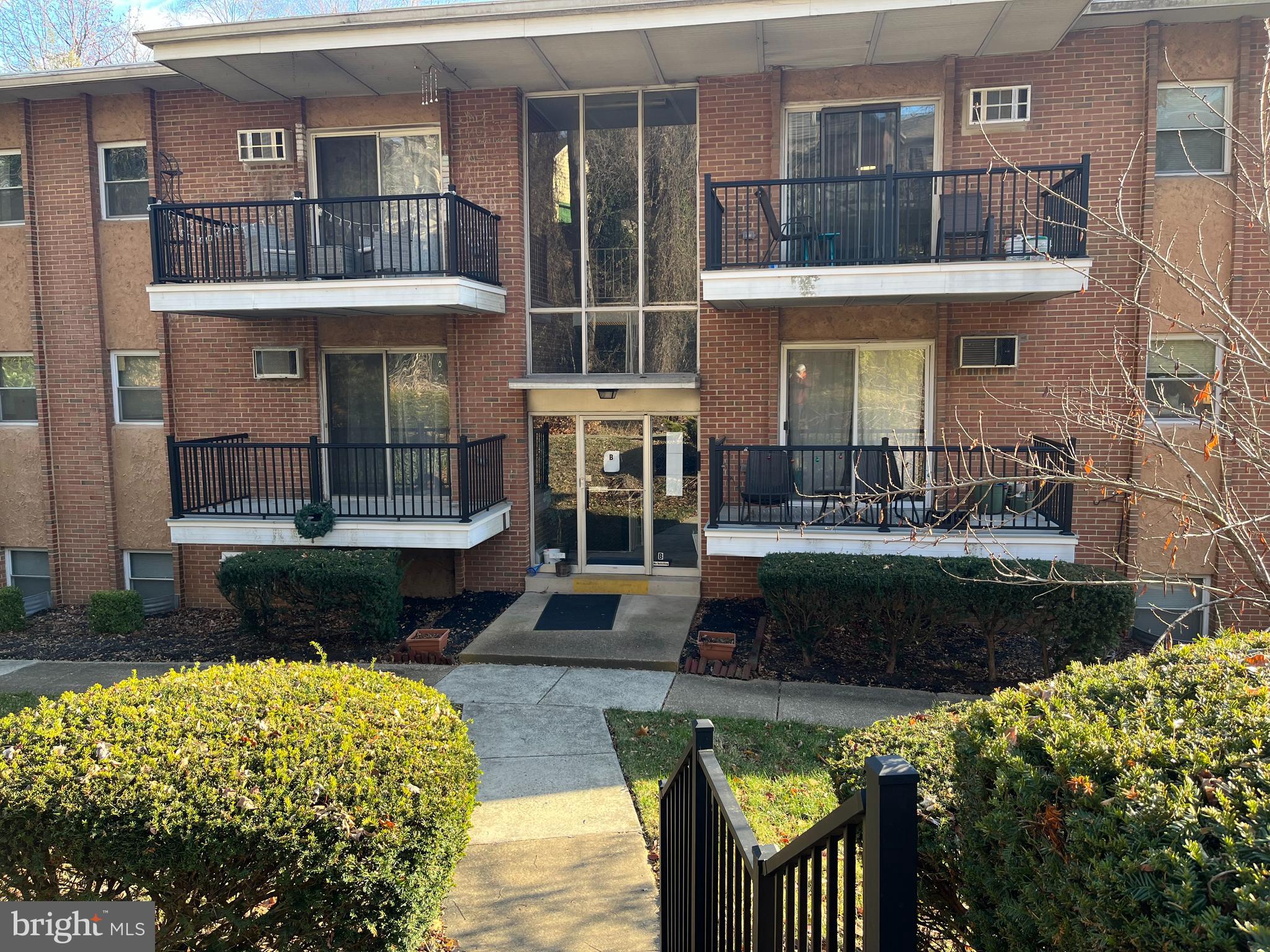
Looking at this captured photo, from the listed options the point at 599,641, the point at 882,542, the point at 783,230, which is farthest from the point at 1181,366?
the point at 599,641

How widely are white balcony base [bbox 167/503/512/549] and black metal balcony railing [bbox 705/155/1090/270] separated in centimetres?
430

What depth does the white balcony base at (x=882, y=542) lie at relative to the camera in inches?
349

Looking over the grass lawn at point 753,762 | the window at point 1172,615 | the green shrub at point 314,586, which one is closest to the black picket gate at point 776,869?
the grass lawn at point 753,762

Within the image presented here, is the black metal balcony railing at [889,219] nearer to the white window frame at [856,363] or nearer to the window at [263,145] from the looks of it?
the white window frame at [856,363]

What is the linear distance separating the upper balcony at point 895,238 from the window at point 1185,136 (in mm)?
1319

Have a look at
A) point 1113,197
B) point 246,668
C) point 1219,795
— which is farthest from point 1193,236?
point 246,668

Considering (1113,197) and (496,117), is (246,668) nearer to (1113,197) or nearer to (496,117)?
(496,117)

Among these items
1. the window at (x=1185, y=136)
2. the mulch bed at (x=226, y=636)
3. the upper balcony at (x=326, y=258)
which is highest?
the window at (x=1185, y=136)

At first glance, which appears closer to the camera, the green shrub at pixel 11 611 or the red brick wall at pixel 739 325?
the red brick wall at pixel 739 325

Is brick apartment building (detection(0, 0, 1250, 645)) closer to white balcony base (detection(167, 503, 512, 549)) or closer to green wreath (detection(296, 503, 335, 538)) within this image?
white balcony base (detection(167, 503, 512, 549))

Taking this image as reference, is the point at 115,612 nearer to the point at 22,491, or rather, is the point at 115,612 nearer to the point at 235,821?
the point at 22,491

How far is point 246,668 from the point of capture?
4.58 m

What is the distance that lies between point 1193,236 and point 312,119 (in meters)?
11.1

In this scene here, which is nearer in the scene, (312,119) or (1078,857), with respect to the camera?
(1078,857)
